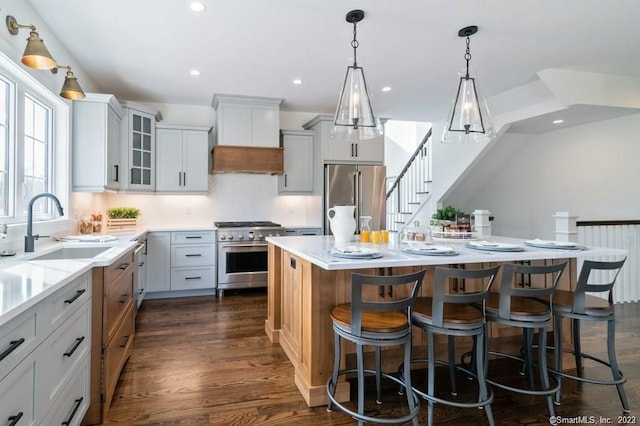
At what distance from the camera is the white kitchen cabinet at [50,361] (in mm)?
1193

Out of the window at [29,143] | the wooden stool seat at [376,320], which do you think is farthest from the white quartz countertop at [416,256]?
the window at [29,143]

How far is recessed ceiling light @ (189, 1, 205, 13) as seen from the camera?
2.62 meters

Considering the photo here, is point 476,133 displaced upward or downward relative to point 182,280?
upward

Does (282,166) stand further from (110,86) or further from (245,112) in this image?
(110,86)

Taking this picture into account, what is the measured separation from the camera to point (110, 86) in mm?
4453

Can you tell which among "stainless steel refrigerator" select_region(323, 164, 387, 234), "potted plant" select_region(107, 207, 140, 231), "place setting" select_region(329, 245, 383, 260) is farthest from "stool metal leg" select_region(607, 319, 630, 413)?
"potted plant" select_region(107, 207, 140, 231)

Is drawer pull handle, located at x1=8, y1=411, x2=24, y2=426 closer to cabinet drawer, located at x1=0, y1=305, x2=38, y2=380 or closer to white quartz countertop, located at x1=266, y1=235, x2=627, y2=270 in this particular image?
cabinet drawer, located at x1=0, y1=305, x2=38, y2=380

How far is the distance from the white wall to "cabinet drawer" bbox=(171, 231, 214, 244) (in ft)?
14.2

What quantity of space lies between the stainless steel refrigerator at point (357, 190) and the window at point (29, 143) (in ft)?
10.1

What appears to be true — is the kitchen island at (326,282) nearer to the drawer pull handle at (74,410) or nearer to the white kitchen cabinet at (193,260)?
the drawer pull handle at (74,410)

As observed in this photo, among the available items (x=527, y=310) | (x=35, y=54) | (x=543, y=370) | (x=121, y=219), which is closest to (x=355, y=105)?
(x=527, y=310)

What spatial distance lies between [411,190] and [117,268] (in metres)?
5.63

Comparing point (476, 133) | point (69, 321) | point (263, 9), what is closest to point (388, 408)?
point (69, 321)

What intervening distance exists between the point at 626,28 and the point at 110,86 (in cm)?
529
